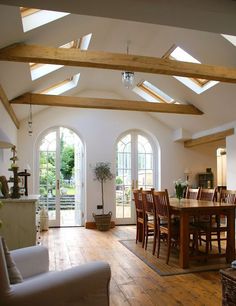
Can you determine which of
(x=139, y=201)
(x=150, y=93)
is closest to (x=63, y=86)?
(x=150, y=93)

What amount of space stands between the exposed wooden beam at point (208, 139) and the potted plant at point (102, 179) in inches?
87.5

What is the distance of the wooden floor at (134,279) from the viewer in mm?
2990

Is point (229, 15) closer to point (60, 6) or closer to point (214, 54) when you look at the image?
point (60, 6)

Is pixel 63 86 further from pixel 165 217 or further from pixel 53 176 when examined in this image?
pixel 165 217

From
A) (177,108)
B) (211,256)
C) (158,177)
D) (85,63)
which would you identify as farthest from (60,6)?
(158,177)

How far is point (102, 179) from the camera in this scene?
7.57 metres

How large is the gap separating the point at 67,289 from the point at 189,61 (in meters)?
4.56

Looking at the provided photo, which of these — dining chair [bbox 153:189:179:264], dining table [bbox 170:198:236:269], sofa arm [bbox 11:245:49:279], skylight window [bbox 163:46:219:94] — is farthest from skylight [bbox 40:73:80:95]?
sofa arm [bbox 11:245:49:279]

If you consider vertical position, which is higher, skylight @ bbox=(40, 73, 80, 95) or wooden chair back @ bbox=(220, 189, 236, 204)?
skylight @ bbox=(40, 73, 80, 95)

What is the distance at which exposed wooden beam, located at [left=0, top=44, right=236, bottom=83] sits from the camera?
11.6 ft

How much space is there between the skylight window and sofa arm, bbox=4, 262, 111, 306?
13.7 feet

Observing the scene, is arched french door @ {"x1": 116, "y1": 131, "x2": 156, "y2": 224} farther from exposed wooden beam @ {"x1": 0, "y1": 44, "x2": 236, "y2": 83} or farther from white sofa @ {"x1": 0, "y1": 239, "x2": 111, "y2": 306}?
white sofa @ {"x1": 0, "y1": 239, "x2": 111, "y2": 306}

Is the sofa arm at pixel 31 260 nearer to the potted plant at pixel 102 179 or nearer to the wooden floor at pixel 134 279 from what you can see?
the wooden floor at pixel 134 279

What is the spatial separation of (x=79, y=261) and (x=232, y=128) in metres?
4.07
